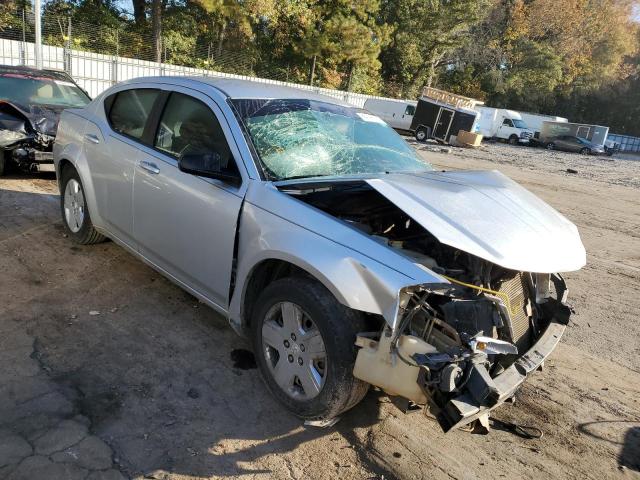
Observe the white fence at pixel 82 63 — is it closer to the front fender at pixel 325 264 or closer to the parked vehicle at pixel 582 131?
the front fender at pixel 325 264

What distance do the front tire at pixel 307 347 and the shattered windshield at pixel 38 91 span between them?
680 centimetres

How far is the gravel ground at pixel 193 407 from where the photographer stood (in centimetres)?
258

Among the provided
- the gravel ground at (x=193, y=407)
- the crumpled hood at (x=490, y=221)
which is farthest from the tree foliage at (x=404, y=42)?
the crumpled hood at (x=490, y=221)

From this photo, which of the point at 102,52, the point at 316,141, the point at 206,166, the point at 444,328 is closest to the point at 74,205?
the point at 206,166

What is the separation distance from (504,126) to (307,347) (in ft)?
131

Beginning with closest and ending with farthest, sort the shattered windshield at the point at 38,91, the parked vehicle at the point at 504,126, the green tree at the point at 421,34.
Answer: the shattered windshield at the point at 38,91 < the parked vehicle at the point at 504,126 < the green tree at the point at 421,34

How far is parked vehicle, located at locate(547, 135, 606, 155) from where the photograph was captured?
35844mm

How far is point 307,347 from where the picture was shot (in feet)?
9.03

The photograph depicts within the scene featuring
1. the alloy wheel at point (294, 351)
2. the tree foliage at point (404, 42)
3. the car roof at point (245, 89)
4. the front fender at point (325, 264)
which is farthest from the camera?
the tree foliage at point (404, 42)

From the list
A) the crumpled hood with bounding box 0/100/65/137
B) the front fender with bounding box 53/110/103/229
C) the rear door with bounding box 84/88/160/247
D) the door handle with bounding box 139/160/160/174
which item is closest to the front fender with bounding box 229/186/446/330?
the door handle with bounding box 139/160/160/174

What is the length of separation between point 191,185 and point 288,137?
0.74 m

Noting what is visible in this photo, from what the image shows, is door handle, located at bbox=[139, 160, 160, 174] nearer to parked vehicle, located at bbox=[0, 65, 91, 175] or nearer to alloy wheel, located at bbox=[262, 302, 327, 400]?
alloy wheel, located at bbox=[262, 302, 327, 400]

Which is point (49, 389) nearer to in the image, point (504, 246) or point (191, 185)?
point (191, 185)

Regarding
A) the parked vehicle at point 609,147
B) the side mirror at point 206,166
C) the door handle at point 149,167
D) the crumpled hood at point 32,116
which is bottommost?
the parked vehicle at point 609,147
